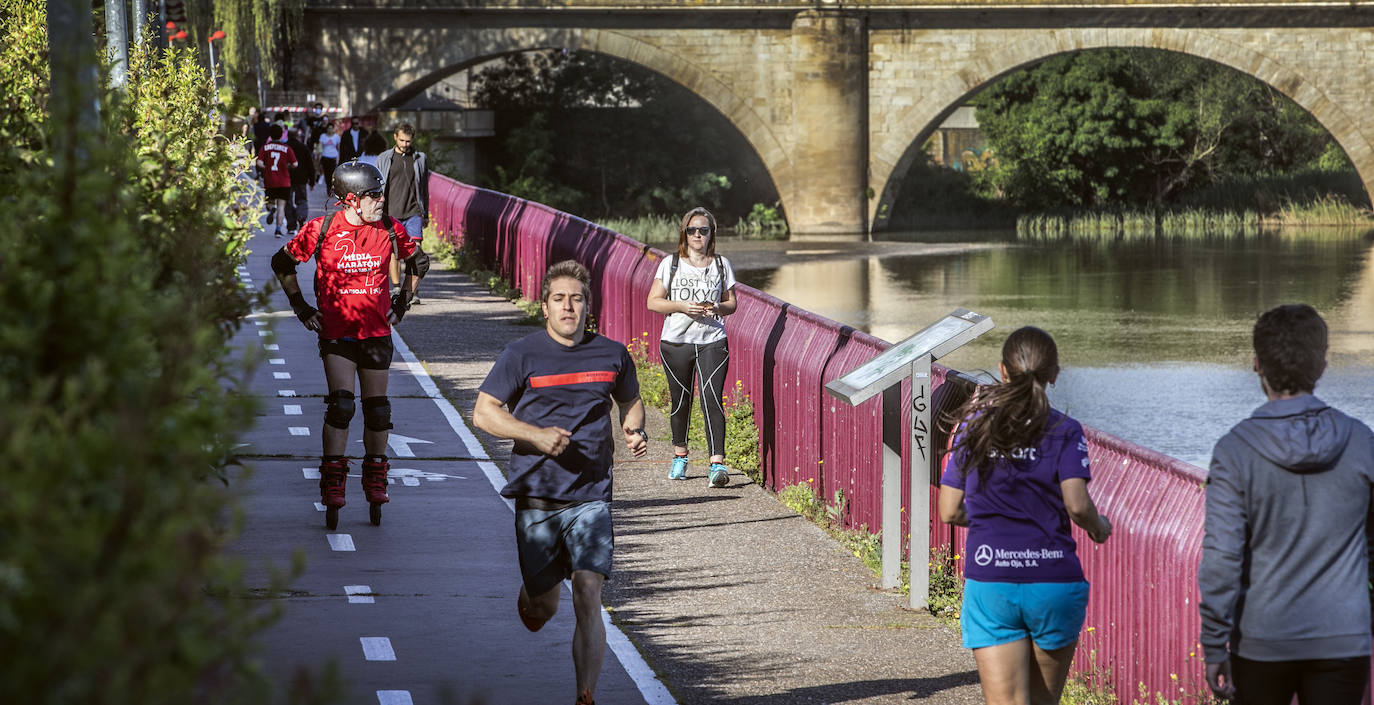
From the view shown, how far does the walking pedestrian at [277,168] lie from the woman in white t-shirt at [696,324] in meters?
13.7

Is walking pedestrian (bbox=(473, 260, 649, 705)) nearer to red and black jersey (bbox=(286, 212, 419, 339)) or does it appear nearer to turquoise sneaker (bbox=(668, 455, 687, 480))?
red and black jersey (bbox=(286, 212, 419, 339))

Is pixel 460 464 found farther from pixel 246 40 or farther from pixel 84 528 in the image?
pixel 246 40

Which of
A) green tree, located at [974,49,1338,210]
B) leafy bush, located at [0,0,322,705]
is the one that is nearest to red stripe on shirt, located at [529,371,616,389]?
leafy bush, located at [0,0,322,705]

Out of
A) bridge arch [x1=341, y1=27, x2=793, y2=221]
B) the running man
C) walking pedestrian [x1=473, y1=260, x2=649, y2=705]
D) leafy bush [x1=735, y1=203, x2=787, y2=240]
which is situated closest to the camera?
walking pedestrian [x1=473, y1=260, x2=649, y2=705]

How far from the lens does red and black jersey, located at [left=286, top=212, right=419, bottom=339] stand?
8.93m

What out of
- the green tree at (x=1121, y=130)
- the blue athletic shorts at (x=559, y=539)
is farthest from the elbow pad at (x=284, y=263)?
the green tree at (x=1121, y=130)

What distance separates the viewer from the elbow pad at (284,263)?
28.4ft

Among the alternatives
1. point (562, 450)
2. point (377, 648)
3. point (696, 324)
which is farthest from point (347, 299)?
point (562, 450)

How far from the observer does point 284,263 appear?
877 centimetres

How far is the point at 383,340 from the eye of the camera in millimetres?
9133

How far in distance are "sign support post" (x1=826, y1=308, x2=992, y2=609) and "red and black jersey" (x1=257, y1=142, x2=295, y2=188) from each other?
16.3 meters

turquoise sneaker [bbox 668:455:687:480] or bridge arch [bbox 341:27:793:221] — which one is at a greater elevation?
bridge arch [bbox 341:27:793:221]

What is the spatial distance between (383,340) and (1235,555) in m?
5.31

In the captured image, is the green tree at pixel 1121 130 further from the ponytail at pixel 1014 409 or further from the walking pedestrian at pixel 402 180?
the ponytail at pixel 1014 409
